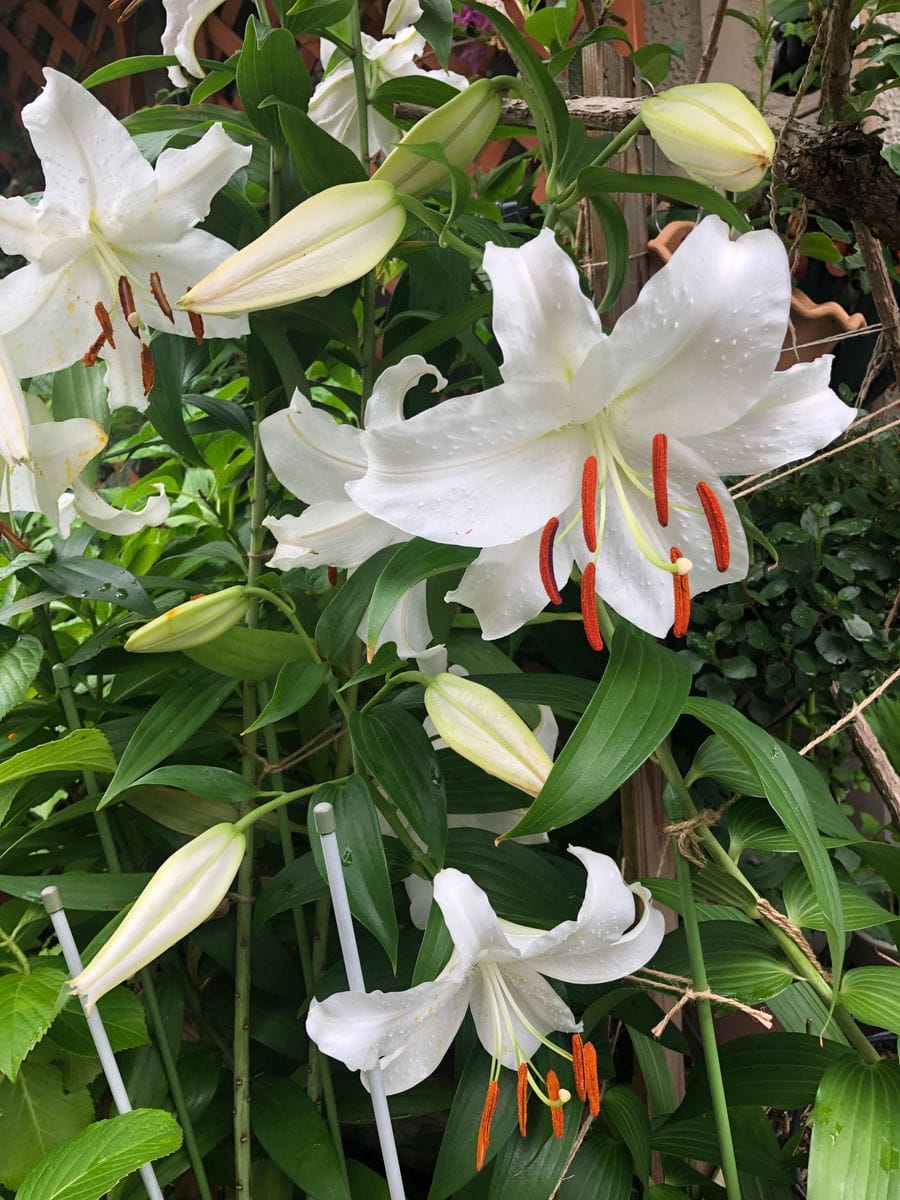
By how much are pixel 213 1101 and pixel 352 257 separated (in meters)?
0.64

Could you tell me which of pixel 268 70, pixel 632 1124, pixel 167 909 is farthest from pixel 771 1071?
pixel 268 70

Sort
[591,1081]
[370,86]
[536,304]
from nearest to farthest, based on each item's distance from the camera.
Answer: [536,304] < [591,1081] < [370,86]

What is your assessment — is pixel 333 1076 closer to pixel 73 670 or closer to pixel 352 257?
pixel 73 670

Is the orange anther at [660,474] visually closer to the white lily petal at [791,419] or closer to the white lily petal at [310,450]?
the white lily petal at [791,419]

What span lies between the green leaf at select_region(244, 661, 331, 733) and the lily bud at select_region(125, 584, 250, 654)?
0.05 m

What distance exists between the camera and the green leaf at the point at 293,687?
0.53m

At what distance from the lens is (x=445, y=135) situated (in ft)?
1.70

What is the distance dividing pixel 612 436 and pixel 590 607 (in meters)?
0.10

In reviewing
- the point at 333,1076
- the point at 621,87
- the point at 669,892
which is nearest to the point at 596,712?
the point at 669,892

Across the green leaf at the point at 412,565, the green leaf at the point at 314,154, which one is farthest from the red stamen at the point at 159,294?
the green leaf at the point at 412,565

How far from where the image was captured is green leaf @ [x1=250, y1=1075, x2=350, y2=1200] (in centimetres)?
64

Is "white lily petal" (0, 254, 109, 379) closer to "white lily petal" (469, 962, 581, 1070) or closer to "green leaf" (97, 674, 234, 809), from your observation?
"green leaf" (97, 674, 234, 809)

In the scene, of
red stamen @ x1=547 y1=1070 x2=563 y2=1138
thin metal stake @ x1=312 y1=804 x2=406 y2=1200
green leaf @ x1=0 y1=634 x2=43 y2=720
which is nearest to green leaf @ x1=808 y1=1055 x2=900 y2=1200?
red stamen @ x1=547 y1=1070 x2=563 y2=1138

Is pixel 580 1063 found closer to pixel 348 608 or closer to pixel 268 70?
pixel 348 608
